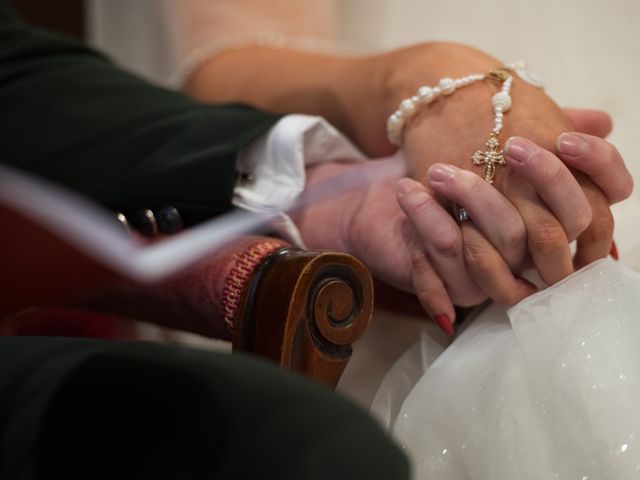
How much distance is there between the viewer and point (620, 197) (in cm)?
46

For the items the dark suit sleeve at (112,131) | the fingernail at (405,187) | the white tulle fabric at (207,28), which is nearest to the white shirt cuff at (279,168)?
the dark suit sleeve at (112,131)

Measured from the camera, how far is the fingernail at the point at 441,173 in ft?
1.42

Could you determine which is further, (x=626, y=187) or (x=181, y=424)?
(x=626, y=187)

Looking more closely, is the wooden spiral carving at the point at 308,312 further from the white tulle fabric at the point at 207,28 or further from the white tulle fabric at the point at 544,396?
the white tulle fabric at the point at 207,28

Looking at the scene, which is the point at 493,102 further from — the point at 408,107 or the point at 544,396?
the point at 544,396

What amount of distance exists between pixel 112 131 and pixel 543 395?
38cm

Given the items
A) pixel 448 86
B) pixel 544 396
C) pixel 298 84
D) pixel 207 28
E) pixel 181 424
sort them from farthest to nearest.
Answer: pixel 207 28 < pixel 298 84 < pixel 448 86 < pixel 544 396 < pixel 181 424

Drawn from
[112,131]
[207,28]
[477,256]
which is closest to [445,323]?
[477,256]

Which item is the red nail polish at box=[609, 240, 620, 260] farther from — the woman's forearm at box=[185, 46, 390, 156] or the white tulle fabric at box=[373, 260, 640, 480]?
the woman's forearm at box=[185, 46, 390, 156]

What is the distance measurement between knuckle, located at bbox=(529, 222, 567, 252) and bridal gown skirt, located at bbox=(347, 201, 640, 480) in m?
0.03

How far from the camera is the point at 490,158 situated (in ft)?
1.48

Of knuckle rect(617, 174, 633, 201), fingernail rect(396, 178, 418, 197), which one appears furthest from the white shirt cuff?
knuckle rect(617, 174, 633, 201)

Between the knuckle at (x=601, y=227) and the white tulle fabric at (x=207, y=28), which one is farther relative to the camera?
the white tulle fabric at (x=207, y=28)

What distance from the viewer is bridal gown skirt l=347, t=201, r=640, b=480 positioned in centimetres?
37
